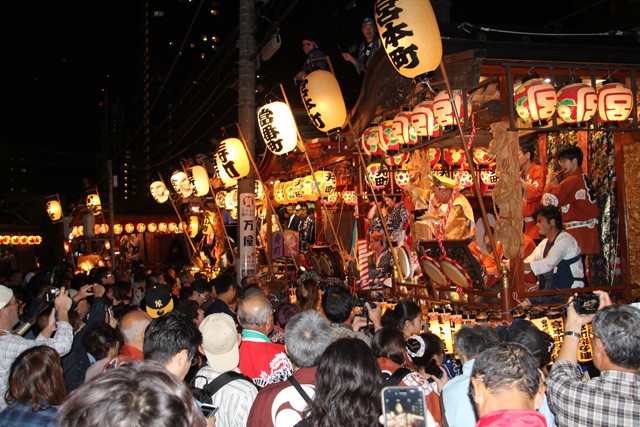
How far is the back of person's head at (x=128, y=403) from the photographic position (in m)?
1.77

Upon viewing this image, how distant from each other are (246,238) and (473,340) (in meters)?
10.1

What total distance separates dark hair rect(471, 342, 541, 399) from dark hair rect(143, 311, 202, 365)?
2056 millimetres

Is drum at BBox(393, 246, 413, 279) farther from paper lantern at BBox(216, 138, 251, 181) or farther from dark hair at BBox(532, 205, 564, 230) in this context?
paper lantern at BBox(216, 138, 251, 181)

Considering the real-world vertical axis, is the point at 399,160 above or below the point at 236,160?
below

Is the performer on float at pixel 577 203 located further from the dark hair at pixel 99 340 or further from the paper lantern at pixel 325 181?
the dark hair at pixel 99 340

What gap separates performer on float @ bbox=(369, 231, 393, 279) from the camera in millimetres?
13180

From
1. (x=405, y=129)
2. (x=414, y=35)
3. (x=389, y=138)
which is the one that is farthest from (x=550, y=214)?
(x=389, y=138)

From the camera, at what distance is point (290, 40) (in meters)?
36.5

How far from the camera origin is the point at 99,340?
5742mm

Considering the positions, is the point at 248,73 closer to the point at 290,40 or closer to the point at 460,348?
the point at 460,348

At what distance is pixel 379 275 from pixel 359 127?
330cm

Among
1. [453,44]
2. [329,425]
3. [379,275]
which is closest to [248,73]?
[379,275]

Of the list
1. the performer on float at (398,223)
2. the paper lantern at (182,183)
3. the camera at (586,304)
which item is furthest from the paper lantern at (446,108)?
the paper lantern at (182,183)

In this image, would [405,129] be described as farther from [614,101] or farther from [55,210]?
[55,210]
